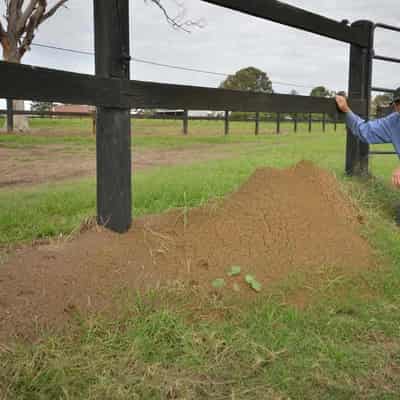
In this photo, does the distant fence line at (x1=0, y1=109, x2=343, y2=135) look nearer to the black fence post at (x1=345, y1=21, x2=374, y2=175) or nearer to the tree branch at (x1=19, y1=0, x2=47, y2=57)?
the black fence post at (x1=345, y1=21, x2=374, y2=175)

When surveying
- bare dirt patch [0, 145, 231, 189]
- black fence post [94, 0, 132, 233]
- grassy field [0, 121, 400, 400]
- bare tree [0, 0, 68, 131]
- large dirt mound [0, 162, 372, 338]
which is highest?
bare tree [0, 0, 68, 131]

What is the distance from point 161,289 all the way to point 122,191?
69 cm

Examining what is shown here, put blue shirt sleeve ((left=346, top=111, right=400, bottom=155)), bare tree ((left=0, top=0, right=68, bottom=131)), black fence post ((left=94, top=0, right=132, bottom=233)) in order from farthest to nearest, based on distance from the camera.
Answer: bare tree ((left=0, top=0, right=68, bottom=131)) < blue shirt sleeve ((left=346, top=111, right=400, bottom=155)) < black fence post ((left=94, top=0, right=132, bottom=233))

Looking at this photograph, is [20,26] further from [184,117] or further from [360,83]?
[360,83]

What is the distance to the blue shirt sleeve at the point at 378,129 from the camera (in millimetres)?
4242

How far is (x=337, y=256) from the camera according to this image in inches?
118

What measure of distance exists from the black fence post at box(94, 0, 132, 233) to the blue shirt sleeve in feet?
8.01

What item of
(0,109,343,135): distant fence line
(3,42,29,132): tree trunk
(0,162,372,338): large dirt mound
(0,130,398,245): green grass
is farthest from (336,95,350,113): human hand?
(3,42,29,132): tree trunk

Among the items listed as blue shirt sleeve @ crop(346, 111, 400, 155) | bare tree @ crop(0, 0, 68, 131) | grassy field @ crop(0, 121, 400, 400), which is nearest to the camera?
grassy field @ crop(0, 121, 400, 400)

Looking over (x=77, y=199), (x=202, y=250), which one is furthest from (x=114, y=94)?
(x=77, y=199)

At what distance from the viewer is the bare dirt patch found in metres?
6.32

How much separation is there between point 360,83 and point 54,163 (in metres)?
5.05

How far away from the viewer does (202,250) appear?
2809mm

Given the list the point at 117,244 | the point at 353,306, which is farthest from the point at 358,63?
the point at 117,244
